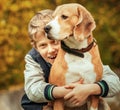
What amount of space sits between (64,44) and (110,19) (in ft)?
14.1

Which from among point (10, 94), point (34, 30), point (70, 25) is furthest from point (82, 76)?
point (10, 94)

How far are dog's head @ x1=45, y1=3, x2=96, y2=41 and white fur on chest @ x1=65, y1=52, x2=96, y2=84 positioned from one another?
0.12 m

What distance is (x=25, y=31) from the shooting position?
23.8 ft

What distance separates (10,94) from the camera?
6930mm

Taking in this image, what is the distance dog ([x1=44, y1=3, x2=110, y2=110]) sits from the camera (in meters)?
3.05

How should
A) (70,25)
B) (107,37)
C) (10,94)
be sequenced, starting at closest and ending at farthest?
(70,25) < (10,94) < (107,37)

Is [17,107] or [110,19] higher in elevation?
[110,19]

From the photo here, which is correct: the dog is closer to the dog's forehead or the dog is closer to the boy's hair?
the dog's forehead

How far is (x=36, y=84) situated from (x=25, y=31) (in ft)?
13.4

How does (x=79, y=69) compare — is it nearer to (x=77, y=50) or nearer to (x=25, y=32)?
(x=77, y=50)

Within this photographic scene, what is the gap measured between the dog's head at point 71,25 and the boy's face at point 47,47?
0.85 feet

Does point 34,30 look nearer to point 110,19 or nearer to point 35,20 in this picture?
point 35,20

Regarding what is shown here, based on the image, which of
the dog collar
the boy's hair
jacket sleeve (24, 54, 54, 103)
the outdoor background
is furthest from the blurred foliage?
the dog collar

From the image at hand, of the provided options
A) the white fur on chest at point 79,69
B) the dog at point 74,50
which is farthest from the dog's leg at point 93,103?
the white fur on chest at point 79,69
